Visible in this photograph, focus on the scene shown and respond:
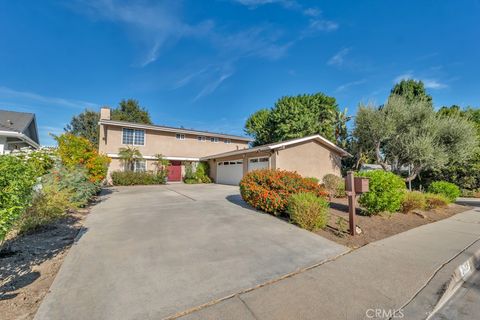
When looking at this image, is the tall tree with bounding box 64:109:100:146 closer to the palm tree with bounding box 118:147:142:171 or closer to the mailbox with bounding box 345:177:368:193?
the palm tree with bounding box 118:147:142:171

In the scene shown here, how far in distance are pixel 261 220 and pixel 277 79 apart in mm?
16985

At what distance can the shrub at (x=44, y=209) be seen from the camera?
486cm

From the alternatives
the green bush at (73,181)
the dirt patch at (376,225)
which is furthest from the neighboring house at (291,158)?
the green bush at (73,181)

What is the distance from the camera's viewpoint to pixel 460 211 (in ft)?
28.6

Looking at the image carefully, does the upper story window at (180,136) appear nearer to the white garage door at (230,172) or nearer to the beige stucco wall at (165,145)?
the beige stucco wall at (165,145)

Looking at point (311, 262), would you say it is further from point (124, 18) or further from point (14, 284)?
point (124, 18)

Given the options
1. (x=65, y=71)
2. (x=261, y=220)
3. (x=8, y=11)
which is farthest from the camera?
(x=65, y=71)

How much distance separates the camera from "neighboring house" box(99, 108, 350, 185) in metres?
14.9

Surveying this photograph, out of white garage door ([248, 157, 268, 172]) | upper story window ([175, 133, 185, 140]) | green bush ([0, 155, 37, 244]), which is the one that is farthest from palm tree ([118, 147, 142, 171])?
green bush ([0, 155, 37, 244])

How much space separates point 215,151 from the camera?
75.6ft

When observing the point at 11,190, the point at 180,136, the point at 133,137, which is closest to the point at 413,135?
the point at 11,190

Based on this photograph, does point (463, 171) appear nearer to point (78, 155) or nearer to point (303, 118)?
→ point (303, 118)

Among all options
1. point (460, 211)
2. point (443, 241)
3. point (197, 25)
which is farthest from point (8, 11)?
point (460, 211)

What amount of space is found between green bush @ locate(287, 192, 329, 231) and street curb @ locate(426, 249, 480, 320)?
2.55 m
